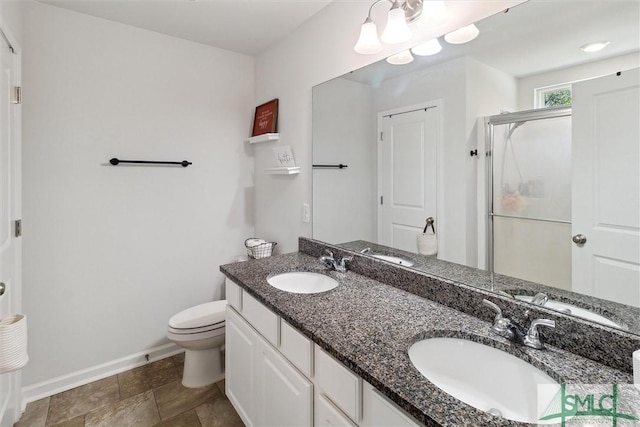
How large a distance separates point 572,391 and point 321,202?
1.49 metres

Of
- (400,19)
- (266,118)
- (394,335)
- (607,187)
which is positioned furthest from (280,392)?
(266,118)

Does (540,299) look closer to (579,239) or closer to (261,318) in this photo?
(579,239)

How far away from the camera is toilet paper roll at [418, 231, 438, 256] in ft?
4.59

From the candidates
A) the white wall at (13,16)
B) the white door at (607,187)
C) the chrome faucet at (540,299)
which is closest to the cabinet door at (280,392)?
the chrome faucet at (540,299)

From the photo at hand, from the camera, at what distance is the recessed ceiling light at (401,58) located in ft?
4.79

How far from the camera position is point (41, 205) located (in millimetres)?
1925

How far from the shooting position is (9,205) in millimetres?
1643

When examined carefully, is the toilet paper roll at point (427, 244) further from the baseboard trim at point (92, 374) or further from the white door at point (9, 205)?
the baseboard trim at point (92, 374)

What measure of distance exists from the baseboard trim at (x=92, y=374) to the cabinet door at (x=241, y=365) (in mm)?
885

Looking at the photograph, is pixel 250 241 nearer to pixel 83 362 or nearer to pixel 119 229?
pixel 119 229

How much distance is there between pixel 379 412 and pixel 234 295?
105 cm

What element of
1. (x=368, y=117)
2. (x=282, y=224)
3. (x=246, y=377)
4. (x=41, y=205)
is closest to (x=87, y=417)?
(x=246, y=377)

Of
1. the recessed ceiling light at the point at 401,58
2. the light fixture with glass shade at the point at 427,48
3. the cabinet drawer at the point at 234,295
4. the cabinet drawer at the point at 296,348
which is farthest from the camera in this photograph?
the cabinet drawer at the point at 234,295

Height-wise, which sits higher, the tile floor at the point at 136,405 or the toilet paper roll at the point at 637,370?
the toilet paper roll at the point at 637,370
